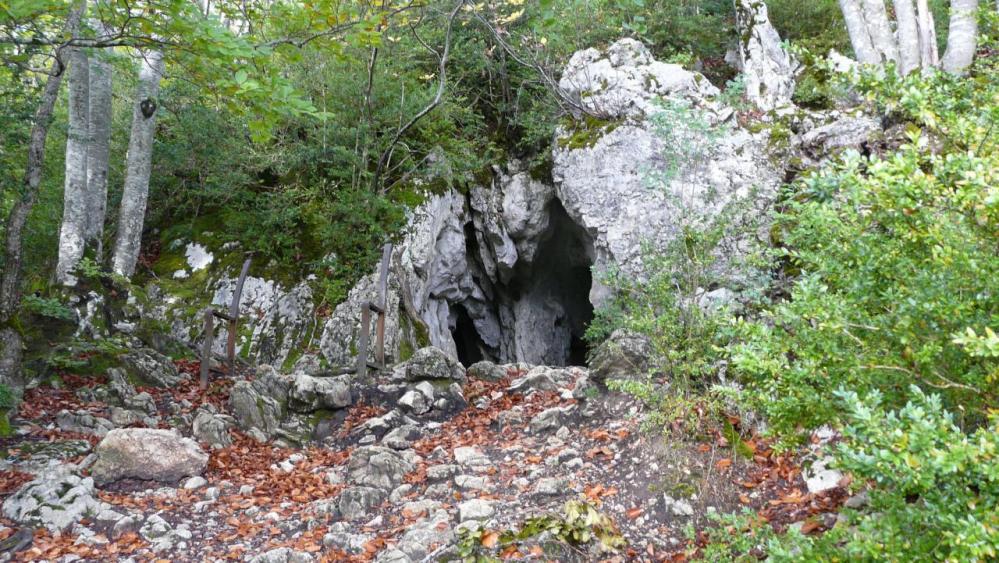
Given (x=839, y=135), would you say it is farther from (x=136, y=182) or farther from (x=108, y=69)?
(x=108, y=69)

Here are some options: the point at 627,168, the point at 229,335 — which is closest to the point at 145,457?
the point at 229,335

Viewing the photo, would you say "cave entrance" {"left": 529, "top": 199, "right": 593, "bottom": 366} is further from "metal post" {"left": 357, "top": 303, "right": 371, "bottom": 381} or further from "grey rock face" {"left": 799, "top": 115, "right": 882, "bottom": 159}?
"metal post" {"left": 357, "top": 303, "right": 371, "bottom": 381}

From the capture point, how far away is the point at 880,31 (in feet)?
29.9

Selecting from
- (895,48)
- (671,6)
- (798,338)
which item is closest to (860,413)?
(798,338)

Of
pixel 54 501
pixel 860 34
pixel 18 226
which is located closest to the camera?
pixel 54 501

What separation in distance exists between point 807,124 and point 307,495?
9.04 m

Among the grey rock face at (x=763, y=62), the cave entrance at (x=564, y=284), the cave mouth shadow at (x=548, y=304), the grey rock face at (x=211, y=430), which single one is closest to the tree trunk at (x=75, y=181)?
the grey rock face at (x=211, y=430)

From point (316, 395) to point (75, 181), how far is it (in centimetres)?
Result: 423

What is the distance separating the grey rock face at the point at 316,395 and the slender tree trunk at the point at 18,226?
2689mm

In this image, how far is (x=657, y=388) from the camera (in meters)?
5.07

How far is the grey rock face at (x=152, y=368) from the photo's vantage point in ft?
23.4

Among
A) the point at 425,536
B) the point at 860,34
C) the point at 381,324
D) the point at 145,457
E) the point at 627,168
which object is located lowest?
the point at 425,536

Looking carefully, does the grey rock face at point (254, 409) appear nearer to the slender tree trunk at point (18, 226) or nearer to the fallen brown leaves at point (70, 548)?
the slender tree trunk at point (18, 226)

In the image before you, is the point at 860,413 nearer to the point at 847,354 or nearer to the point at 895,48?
the point at 847,354
